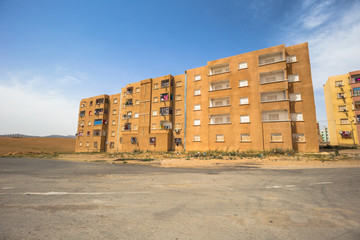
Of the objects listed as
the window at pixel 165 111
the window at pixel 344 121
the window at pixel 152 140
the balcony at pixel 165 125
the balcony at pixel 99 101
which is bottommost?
the window at pixel 152 140

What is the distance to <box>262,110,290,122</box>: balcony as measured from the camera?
2469 cm

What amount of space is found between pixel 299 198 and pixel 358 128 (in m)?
45.6

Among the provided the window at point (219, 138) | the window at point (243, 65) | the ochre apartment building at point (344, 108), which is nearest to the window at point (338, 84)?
the ochre apartment building at point (344, 108)

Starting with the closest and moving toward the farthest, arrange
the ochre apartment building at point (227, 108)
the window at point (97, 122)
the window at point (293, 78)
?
the ochre apartment building at point (227, 108) → the window at point (293, 78) → the window at point (97, 122)

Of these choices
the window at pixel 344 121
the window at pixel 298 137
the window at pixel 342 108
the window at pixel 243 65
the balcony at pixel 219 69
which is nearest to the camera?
the window at pixel 298 137

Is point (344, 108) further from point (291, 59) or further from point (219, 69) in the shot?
point (219, 69)

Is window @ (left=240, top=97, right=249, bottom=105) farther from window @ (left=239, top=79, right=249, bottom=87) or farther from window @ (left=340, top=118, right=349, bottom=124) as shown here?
window @ (left=340, top=118, right=349, bottom=124)

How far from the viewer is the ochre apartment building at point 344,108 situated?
36.2 metres

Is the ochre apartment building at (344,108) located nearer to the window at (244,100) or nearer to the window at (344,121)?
the window at (344,121)

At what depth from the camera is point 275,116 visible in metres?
25.3

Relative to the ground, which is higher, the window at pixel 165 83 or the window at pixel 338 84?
the window at pixel 338 84

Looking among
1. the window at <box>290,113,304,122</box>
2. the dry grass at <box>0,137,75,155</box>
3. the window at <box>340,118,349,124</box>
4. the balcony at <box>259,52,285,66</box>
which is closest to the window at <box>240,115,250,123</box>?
the window at <box>290,113,304,122</box>

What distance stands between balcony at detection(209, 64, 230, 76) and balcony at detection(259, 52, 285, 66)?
562 centimetres

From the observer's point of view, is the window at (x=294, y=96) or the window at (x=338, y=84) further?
the window at (x=338, y=84)
